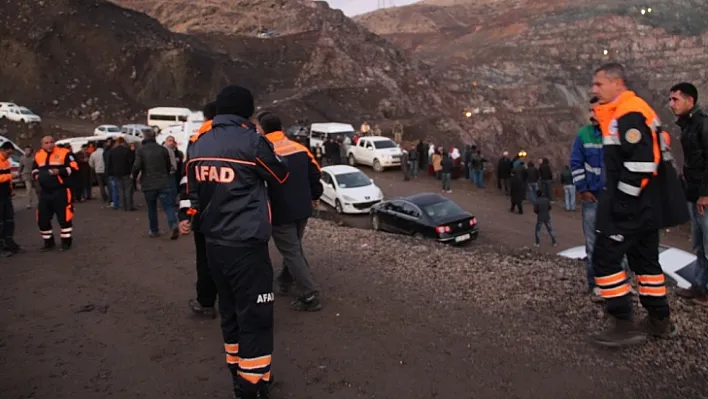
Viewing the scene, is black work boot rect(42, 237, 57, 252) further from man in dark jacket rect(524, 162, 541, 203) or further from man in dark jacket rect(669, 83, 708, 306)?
man in dark jacket rect(524, 162, 541, 203)

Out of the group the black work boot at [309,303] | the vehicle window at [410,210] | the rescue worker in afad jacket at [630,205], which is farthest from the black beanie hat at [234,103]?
the vehicle window at [410,210]

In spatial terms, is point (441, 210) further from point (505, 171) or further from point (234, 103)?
point (234, 103)

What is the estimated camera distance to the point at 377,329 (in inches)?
207

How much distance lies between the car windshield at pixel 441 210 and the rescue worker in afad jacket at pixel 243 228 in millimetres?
12396

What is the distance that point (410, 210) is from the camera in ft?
54.4

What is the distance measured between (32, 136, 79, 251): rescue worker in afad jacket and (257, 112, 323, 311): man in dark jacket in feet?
15.9

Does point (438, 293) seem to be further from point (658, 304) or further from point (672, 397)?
point (672, 397)

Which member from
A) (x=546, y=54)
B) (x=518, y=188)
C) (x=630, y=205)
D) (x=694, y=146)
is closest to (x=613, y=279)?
(x=630, y=205)

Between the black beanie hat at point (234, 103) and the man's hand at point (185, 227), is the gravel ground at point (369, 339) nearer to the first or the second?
the man's hand at point (185, 227)

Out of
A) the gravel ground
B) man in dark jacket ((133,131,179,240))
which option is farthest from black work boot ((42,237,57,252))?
man in dark jacket ((133,131,179,240))

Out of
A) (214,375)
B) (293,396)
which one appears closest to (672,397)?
(293,396)

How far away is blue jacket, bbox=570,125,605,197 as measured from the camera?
5.30 m

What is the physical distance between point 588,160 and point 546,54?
96.5 m

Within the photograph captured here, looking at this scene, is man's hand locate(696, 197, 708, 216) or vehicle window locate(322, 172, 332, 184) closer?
man's hand locate(696, 197, 708, 216)
